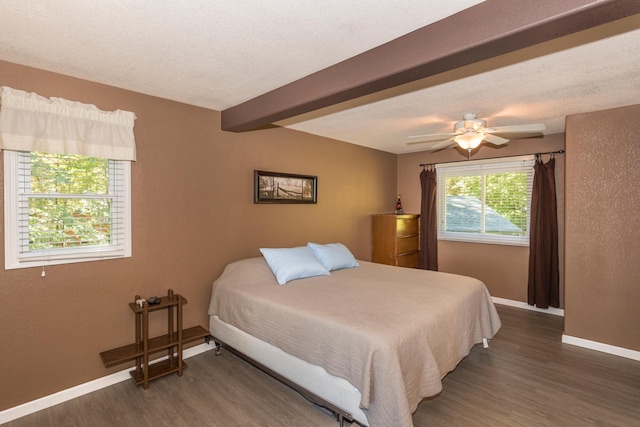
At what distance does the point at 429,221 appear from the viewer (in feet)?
17.7

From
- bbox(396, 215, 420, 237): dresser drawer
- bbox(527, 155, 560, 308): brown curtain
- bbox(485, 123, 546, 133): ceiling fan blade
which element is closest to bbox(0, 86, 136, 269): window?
bbox(485, 123, 546, 133): ceiling fan blade

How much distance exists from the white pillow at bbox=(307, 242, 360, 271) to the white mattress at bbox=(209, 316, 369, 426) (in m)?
1.19

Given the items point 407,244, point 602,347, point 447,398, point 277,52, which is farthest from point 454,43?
point 407,244

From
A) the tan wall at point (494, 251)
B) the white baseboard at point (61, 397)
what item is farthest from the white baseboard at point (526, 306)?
the white baseboard at point (61, 397)

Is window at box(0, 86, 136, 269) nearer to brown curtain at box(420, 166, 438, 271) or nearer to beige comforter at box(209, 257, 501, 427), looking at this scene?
beige comforter at box(209, 257, 501, 427)

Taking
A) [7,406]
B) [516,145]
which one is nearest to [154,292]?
[7,406]

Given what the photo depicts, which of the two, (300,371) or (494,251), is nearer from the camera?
(300,371)

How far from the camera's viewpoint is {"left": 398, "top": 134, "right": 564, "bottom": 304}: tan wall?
428cm

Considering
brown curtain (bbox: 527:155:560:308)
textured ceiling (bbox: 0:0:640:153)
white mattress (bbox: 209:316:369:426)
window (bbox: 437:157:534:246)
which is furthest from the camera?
window (bbox: 437:157:534:246)

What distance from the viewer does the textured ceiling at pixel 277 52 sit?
163cm

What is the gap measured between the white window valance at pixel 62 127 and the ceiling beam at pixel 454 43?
142 centimetres

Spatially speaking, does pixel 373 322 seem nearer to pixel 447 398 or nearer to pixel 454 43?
pixel 447 398

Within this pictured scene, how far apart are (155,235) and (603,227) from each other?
173 inches

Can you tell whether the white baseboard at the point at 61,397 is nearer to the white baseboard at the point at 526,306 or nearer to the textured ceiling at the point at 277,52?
the textured ceiling at the point at 277,52
